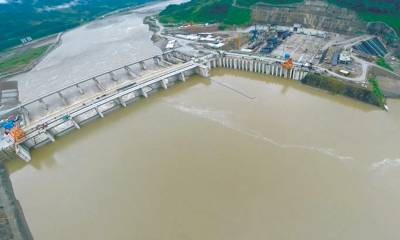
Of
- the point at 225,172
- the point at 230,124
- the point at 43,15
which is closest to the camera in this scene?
the point at 225,172

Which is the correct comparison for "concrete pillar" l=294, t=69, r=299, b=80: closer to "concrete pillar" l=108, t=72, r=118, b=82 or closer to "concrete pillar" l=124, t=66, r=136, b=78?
"concrete pillar" l=124, t=66, r=136, b=78

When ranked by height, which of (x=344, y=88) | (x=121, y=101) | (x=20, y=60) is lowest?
(x=20, y=60)

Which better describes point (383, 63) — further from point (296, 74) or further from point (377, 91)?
point (296, 74)

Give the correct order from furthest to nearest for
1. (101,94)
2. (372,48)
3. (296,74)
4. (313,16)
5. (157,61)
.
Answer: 1. (313,16)
2. (157,61)
3. (372,48)
4. (296,74)
5. (101,94)

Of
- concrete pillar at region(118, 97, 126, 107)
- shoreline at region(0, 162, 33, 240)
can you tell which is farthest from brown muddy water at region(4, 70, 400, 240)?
concrete pillar at region(118, 97, 126, 107)

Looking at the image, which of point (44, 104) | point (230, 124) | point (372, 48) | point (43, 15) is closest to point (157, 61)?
point (44, 104)

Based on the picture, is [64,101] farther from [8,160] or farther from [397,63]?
[397,63]

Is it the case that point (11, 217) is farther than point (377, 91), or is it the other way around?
point (377, 91)
